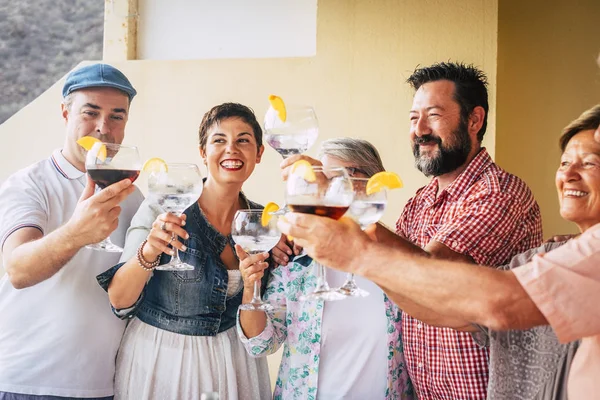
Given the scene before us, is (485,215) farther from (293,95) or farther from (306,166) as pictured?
(293,95)

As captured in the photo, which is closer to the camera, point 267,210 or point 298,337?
point 267,210

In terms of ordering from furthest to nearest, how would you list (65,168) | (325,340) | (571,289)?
(65,168), (325,340), (571,289)

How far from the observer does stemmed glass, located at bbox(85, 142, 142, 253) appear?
7.45 ft

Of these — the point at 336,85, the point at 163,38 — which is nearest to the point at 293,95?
the point at 336,85

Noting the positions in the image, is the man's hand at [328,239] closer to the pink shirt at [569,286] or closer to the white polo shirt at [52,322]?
the pink shirt at [569,286]

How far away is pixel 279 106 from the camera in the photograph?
1979 mm

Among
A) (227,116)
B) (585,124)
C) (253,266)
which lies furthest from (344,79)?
(253,266)

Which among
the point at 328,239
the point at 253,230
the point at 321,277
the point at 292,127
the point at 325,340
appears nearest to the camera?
the point at 328,239

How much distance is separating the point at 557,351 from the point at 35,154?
13.6ft

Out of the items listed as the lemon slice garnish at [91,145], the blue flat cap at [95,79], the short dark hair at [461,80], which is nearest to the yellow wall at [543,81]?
the short dark hair at [461,80]

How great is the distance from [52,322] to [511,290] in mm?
1778

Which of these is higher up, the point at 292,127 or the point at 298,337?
the point at 292,127

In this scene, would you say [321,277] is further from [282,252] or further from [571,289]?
[282,252]

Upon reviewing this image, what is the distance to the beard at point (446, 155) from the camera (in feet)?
8.99
